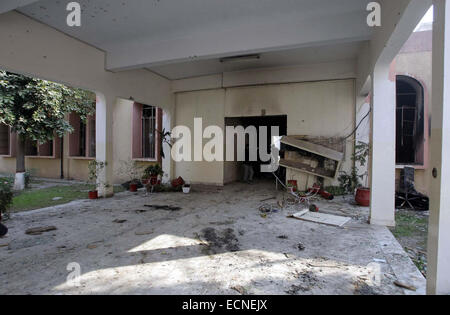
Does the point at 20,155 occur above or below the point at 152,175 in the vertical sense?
above

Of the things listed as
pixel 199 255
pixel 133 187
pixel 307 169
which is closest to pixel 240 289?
pixel 199 255

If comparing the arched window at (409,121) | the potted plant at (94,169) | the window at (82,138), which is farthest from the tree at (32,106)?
the arched window at (409,121)

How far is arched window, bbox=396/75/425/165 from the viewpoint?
638 cm

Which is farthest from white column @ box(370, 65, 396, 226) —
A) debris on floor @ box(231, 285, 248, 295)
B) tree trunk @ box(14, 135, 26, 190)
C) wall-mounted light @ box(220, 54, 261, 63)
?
tree trunk @ box(14, 135, 26, 190)

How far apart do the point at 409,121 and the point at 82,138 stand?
38.7 feet

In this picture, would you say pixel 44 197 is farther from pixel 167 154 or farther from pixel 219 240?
pixel 219 240

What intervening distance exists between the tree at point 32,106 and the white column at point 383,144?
8.05 m

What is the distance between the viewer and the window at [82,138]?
963 centimetres

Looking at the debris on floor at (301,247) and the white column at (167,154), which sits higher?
the white column at (167,154)

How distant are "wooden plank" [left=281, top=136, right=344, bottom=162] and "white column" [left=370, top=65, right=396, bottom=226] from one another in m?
2.36

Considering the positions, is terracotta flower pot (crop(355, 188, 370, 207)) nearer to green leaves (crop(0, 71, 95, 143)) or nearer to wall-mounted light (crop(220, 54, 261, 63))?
wall-mounted light (crop(220, 54, 261, 63))

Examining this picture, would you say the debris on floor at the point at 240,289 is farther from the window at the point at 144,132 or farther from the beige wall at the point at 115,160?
the beige wall at the point at 115,160

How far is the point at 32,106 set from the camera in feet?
→ 21.7
